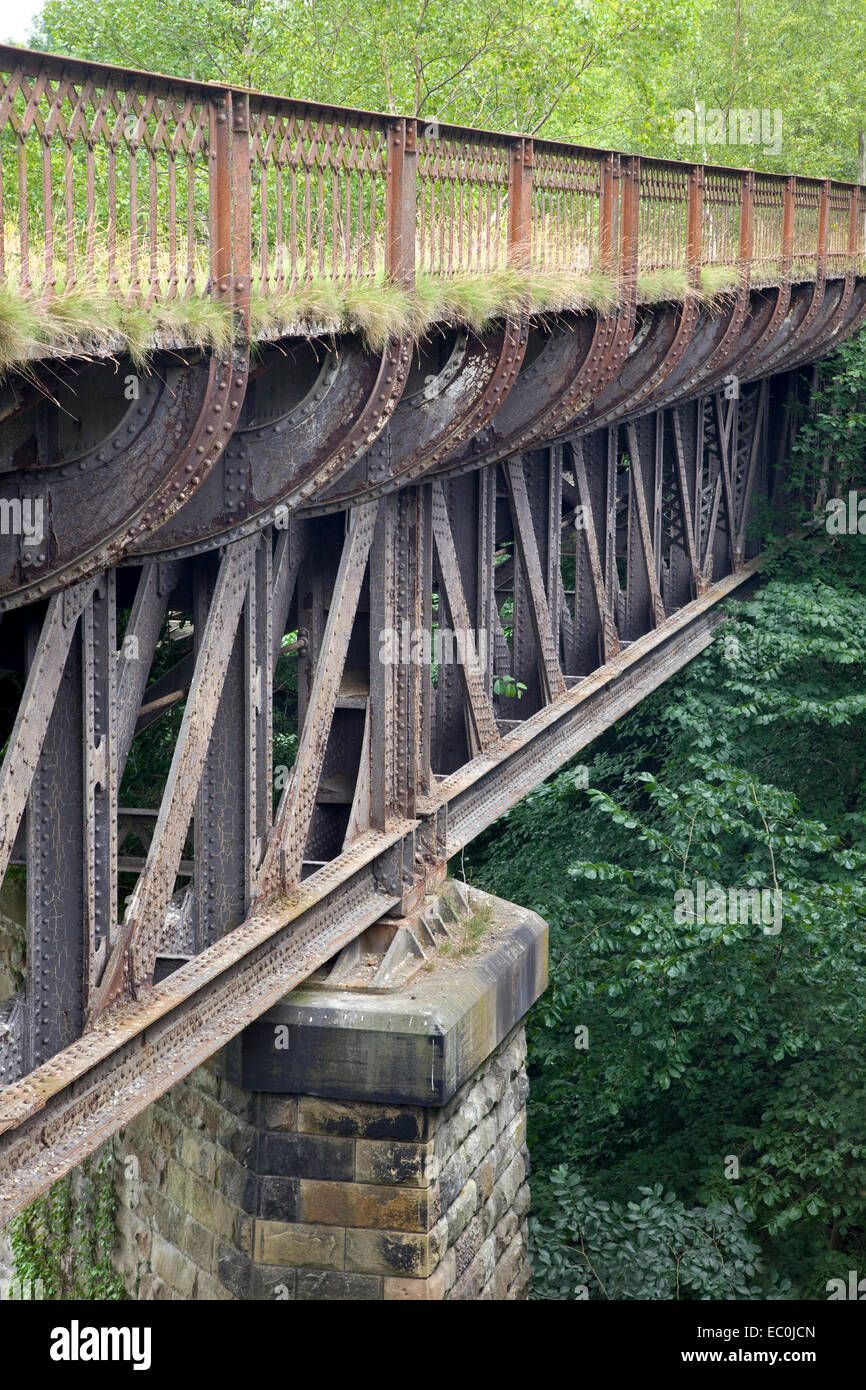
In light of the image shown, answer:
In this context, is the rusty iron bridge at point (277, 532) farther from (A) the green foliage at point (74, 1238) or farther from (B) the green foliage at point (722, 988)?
(A) the green foliage at point (74, 1238)

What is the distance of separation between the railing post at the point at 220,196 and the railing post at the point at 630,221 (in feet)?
14.2

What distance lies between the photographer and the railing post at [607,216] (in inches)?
373

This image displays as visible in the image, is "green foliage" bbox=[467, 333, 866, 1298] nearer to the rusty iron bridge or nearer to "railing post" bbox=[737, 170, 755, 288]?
the rusty iron bridge

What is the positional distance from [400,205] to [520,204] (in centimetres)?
144

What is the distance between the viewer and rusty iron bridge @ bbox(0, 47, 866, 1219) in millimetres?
5473

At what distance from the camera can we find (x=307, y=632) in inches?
325

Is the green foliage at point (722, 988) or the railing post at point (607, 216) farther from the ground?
the railing post at point (607, 216)

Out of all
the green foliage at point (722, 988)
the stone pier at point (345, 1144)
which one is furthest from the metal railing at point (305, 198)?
the green foliage at point (722, 988)

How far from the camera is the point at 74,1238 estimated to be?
10.5 metres

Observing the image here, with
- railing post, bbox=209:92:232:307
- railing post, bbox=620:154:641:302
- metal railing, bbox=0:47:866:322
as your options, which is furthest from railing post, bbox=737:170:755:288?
railing post, bbox=209:92:232:307

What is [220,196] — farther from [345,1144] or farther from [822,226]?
[822,226]
